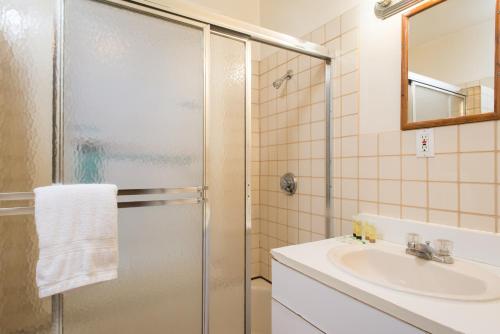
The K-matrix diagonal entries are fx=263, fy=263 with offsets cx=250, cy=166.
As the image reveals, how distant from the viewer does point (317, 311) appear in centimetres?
91

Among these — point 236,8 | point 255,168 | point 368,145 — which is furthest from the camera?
point 255,168

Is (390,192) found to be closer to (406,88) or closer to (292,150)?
(406,88)

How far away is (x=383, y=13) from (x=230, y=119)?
0.90 metres

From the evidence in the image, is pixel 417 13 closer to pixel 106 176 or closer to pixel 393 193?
pixel 393 193

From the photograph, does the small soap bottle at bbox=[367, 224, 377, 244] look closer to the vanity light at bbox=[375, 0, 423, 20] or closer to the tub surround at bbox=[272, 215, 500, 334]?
the tub surround at bbox=[272, 215, 500, 334]

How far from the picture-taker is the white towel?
86 cm

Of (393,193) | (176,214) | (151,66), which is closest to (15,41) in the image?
(151,66)

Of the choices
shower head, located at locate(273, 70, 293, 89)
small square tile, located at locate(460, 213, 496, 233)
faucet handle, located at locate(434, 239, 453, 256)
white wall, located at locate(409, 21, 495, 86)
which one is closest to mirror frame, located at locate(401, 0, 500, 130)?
white wall, located at locate(409, 21, 495, 86)

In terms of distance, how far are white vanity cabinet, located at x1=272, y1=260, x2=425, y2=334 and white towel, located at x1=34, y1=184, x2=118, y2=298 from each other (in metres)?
0.65

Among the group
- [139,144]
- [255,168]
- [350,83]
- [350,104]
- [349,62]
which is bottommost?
[255,168]

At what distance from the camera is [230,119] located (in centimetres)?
129

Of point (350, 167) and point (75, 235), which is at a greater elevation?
point (350, 167)

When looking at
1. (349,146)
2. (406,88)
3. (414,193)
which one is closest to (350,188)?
(349,146)

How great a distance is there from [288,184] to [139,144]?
1.18 metres
